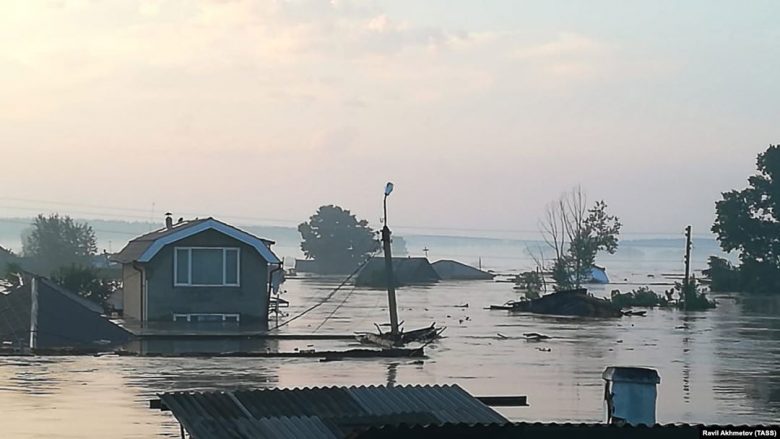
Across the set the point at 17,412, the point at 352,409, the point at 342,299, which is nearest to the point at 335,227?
the point at 342,299

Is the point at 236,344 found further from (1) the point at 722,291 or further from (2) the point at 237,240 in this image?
(1) the point at 722,291

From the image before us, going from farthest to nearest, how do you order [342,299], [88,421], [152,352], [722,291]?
1. [722,291]
2. [342,299]
3. [152,352]
4. [88,421]

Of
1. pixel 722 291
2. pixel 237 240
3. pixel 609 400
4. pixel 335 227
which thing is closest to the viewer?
pixel 609 400

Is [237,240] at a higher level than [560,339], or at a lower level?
higher

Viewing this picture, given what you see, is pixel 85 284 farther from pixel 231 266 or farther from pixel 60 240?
pixel 60 240

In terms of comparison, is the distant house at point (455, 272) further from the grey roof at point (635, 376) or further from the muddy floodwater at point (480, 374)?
the grey roof at point (635, 376)

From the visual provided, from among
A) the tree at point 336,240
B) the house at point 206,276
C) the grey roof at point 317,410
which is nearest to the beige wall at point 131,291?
the house at point 206,276

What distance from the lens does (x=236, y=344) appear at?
34125 millimetres

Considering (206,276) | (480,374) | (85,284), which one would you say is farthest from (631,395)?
(85,284)

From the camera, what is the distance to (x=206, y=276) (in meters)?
41.8

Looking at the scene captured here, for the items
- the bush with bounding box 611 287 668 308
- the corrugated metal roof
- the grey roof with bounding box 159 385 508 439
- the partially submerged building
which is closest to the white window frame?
the partially submerged building

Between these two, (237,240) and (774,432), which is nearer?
(774,432)

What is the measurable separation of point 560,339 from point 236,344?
1001cm

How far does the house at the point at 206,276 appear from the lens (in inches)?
1634
